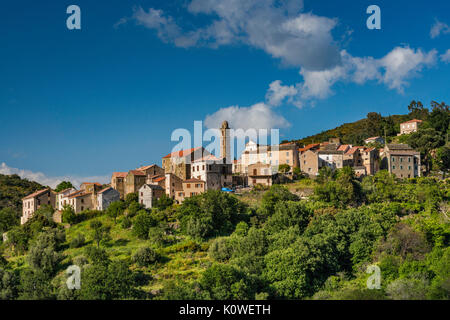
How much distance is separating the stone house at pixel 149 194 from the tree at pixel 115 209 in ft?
8.49

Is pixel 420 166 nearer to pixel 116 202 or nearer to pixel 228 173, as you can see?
pixel 228 173

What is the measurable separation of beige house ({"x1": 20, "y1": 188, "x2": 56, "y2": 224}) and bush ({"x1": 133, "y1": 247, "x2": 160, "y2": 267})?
2797cm

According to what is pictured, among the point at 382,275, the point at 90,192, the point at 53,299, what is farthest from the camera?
the point at 90,192

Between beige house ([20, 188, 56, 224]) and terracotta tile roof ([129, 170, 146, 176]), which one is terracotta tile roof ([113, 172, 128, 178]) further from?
beige house ([20, 188, 56, 224])

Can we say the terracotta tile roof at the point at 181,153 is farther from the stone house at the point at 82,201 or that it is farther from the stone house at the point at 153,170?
the stone house at the point at 82,201

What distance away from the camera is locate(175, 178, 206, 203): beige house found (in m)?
Answer: 53.5

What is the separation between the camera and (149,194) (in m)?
53.6

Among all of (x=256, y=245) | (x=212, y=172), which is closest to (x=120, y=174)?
(x=212, y=172)

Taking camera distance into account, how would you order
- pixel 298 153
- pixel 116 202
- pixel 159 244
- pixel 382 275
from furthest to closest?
pixel 298 153 → pixel 116 202 → pixel 159 244 → pixel 382 275

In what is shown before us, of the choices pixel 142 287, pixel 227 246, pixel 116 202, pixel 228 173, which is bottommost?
pixel 142 287

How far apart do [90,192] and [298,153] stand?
30100 mm

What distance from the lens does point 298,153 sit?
208ft
